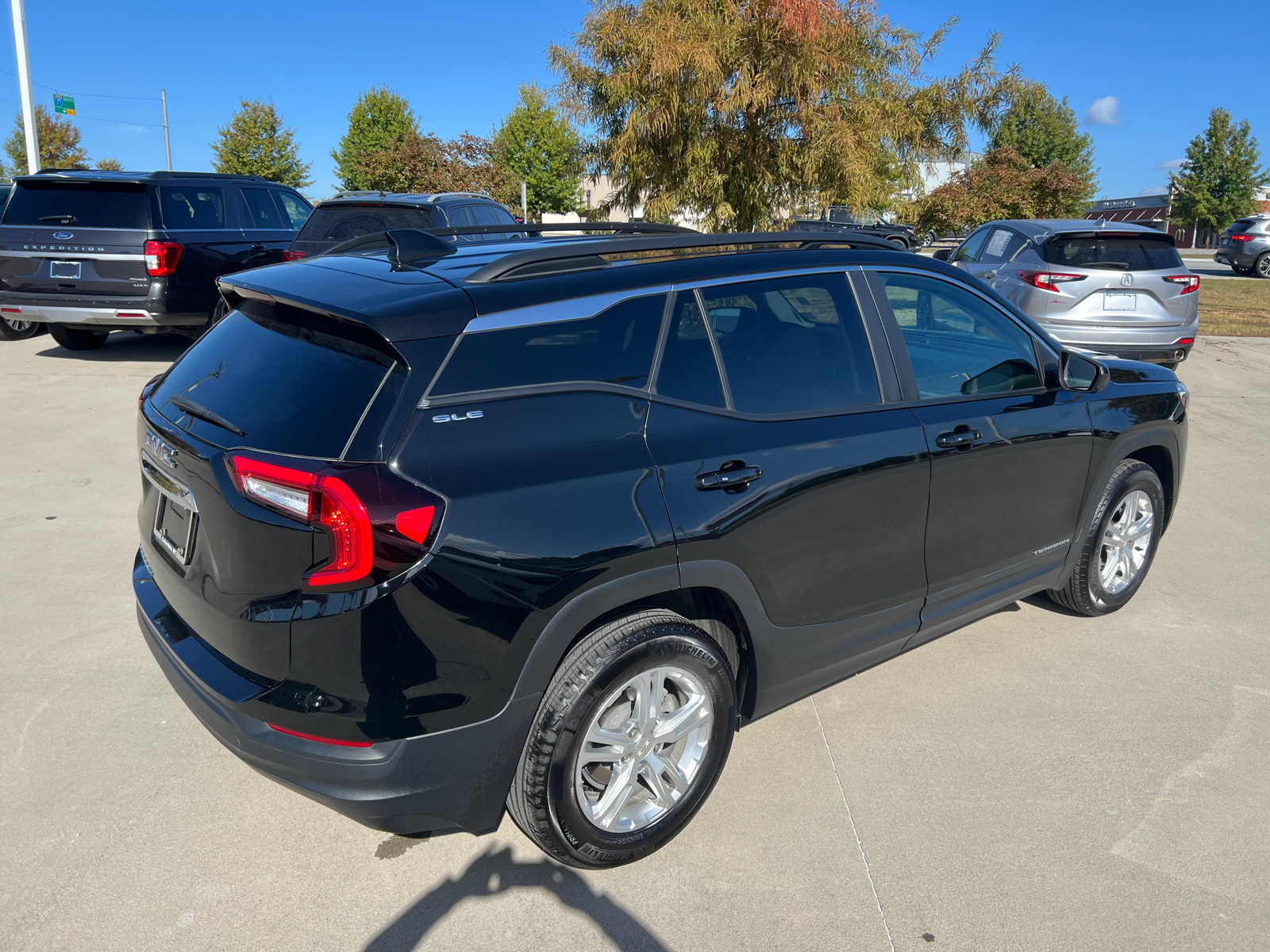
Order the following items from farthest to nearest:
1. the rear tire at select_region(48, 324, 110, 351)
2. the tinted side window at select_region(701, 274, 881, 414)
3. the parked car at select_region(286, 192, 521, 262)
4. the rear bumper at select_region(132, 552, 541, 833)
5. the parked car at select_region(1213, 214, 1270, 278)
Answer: the parked car at select_region(1213, 214, 1270, 278) → the rear tire at select_region(48, 324, 110, 351) → the parked car at select_region(286, 192, 521, 262) → the tinted side window at select_region(701, 274, 881, 414) → the rear bumper at select_region(132, 552, 541, 833)

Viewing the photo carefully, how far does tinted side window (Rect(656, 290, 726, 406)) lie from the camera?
109 inches

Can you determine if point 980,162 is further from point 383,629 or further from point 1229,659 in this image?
point 383,629

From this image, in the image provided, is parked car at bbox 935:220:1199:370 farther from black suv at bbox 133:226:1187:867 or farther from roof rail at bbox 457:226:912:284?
black suv at bbox 133:226:1187:867

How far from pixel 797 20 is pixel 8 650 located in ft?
36.8

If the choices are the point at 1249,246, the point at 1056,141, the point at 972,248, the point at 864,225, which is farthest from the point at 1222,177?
the point at 972,248

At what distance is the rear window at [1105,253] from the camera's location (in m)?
9.16

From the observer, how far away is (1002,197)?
24.1 meters

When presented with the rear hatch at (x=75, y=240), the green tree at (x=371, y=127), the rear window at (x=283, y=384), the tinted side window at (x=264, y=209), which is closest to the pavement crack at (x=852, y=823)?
the rear window at (x=283, y=384)

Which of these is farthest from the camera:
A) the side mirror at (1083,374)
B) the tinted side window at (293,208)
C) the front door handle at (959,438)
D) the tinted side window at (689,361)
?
the tinted side window at (293,208)

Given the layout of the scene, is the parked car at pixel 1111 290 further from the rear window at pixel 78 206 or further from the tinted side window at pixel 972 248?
the rear window at pixel 78 206

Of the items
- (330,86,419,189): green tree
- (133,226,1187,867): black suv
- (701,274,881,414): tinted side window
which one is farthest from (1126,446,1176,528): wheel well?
(330,86,419,189): green tree

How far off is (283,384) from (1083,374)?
3.31 m

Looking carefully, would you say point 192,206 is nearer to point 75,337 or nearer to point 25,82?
point 75,337

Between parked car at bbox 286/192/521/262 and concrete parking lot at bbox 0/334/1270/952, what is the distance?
17.6ft
